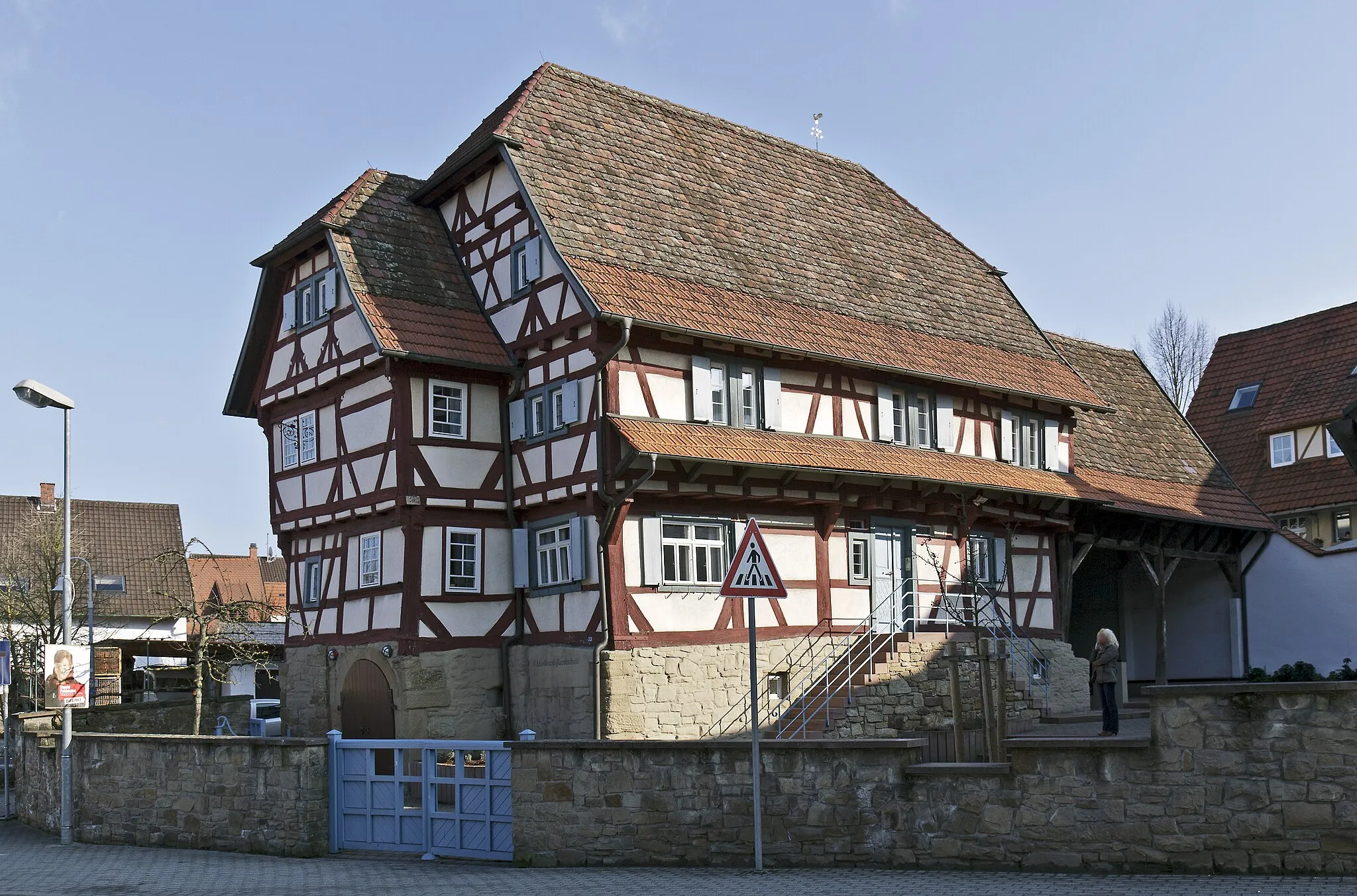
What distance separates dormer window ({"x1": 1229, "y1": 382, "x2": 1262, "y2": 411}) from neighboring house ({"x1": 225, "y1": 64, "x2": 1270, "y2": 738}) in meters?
12.9

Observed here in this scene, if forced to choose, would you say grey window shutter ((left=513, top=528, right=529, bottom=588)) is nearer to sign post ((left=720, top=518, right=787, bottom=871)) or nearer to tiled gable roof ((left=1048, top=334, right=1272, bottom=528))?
sign post ((left=720, top=518, right=787, bottom=871))

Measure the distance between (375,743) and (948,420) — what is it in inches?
540

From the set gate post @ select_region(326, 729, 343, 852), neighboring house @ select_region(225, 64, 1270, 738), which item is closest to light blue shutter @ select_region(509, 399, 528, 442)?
neighboring house @ select_region(225, 64, 1270, 738)

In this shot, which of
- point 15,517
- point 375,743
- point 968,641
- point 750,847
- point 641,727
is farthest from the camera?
point 15,517

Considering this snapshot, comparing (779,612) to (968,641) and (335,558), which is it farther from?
(335,558)

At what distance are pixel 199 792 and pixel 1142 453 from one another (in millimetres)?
22253

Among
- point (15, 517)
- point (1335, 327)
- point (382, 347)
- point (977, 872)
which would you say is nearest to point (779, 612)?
point (382, 347)

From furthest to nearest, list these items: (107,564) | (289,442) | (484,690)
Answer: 1. (107,564)
2. (289,442)
3. (484,690)

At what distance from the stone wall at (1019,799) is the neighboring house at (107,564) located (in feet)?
100

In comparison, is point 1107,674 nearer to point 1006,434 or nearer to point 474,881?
point 474,881

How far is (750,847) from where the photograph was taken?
13.2m

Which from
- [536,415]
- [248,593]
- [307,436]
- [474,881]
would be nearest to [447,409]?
[536,415]

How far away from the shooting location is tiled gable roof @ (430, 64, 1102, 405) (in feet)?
76.0

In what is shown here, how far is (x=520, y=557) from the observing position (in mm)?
23109
